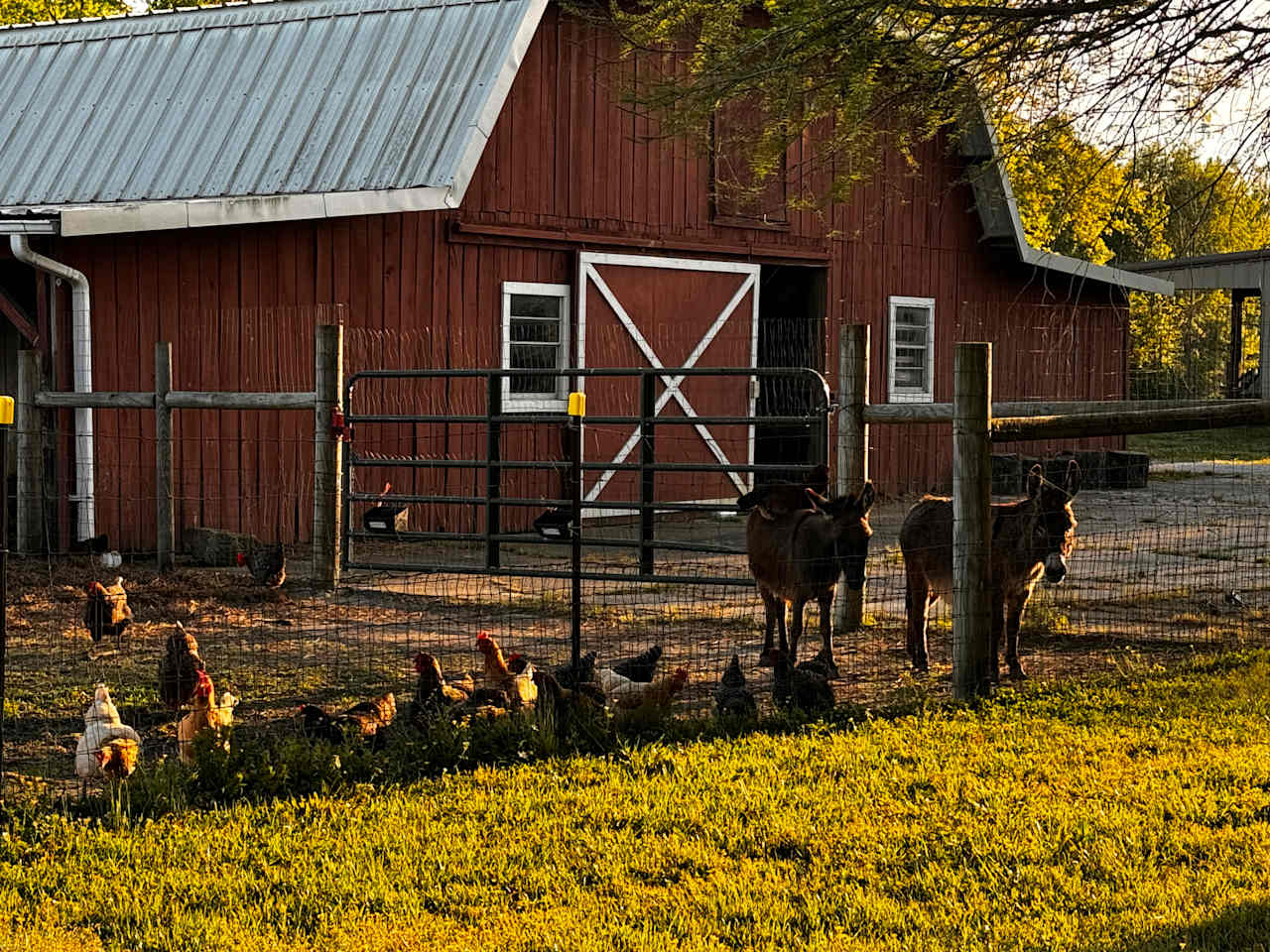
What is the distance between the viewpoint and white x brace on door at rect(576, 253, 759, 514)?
16.8 metres

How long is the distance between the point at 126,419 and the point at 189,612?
420cm

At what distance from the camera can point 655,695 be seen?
6988 mm

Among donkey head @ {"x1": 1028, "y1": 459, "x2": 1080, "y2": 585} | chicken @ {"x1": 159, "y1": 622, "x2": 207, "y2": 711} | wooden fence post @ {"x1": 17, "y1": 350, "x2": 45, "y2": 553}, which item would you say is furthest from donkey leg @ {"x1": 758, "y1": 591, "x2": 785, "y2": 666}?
wooden fence post @ {"x1": 17, "y1": 350, "x2": 45, "y2": 553}

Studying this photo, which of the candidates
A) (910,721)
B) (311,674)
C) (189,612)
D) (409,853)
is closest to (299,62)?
(189,612)

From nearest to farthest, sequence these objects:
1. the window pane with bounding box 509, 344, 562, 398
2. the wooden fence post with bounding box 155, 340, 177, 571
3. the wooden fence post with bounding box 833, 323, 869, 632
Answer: the wooden fence post with bounding box 833, 323, 869, 632 < the wooden fence post with bounding box 155, 340, 177, 571 < the window pane with bounding box 509, 344, 562, 398

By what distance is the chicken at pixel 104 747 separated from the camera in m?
5.97

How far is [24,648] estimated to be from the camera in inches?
369

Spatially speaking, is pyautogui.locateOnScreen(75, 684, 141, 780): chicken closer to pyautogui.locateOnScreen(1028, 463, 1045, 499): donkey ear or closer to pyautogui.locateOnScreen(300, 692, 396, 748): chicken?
pyautogui.locateOnScreen(300, 692, 396, 748): chicken

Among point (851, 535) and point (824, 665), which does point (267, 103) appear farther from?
point (824, 665)

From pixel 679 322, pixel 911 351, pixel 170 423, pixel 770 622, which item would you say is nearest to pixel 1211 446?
pixel 911 351

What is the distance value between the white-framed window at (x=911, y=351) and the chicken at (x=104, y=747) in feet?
49.6

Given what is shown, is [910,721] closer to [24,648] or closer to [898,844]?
[898,844]

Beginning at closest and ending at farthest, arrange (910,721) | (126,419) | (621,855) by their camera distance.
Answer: (621,855)
(910,721)
(126,419)

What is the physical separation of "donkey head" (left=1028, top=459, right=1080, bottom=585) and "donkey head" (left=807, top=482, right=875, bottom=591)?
2.68 ft
